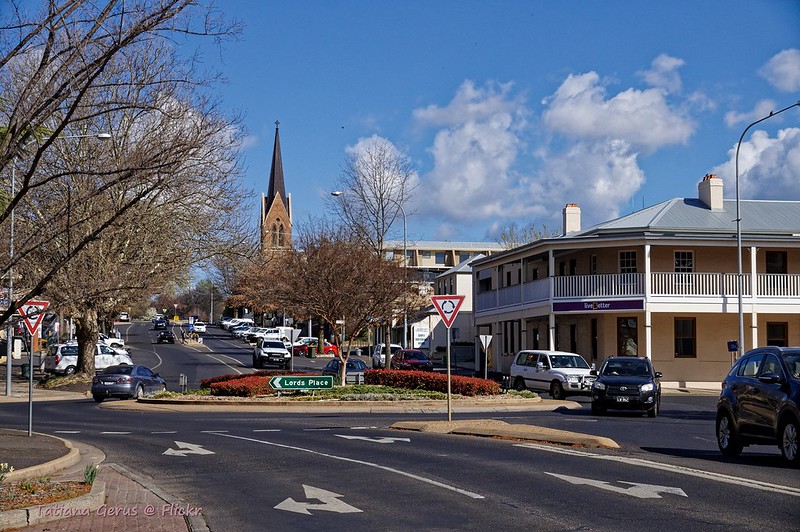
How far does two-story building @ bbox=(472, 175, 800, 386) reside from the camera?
42.2 m

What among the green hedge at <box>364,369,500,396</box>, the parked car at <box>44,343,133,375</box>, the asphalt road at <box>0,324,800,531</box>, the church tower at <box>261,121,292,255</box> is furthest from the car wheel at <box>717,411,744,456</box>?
the church tower at <box>261,121,292,255</box>

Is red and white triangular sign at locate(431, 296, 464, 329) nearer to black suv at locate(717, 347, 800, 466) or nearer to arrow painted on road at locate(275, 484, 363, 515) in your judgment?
black suv at locate(717, 347, 800, 466)

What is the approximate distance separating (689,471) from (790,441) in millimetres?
1600

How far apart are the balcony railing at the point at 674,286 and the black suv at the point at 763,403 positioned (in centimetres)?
2648

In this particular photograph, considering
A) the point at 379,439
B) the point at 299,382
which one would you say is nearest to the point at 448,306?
the point at 379,439

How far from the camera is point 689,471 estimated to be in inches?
527

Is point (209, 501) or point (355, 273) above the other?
point (355, 273)

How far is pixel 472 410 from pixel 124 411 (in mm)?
10958

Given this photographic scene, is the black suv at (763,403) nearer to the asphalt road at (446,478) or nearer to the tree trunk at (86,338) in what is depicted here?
the asphalt road at (446,478)

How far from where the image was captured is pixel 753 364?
50.6 ft

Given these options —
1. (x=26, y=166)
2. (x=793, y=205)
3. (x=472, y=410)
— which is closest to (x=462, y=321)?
(x=793, y=205)

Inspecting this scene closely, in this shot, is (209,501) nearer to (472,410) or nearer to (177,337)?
(472,410)

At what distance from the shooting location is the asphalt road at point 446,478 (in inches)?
399

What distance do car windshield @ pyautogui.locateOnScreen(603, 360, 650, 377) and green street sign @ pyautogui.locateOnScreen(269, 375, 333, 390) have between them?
9.20m
